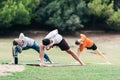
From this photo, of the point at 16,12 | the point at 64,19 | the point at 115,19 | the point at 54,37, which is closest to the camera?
the point at 54,37

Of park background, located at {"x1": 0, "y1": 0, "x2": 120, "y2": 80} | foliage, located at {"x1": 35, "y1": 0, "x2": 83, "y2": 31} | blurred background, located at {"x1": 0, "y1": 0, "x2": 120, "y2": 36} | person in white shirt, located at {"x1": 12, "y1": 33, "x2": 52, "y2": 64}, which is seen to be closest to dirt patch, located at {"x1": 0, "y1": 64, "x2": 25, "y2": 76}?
person in white shirt, located at {"x1": 12, "y1": 33, "x2": 52, "y2": 64}

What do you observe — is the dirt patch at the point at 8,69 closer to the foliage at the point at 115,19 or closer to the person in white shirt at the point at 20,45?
the person in white shirt at the point at 20,45

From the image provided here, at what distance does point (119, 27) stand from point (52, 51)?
35.9ft

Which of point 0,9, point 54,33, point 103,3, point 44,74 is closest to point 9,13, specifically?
point 0,9

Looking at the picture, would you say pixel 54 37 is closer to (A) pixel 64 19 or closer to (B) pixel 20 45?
(B) pixel 20 45

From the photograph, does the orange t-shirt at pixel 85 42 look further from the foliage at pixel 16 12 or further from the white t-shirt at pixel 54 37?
the foliage at pixel 16 12

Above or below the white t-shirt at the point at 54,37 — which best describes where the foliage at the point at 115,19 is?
below

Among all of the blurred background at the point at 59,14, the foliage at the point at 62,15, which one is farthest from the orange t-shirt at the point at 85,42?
the foliage at the point at 62,15

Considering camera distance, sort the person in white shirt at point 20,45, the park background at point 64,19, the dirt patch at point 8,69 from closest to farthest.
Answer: the dirt patch at point 8,69 < the person in white shirt at point 20,45 < the park background at point 64,19

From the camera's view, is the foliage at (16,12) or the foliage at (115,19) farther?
the foliage at (115,19)

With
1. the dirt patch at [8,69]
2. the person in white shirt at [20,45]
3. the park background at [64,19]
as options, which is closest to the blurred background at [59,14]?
the park background at [64,19]

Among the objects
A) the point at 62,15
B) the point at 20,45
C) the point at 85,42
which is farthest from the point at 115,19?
the point at 20,45

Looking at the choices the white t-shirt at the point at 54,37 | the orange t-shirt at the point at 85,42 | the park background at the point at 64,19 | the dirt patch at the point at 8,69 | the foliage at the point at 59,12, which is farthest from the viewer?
the foliage at the point at 59,12

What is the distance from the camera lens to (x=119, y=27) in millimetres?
37406
